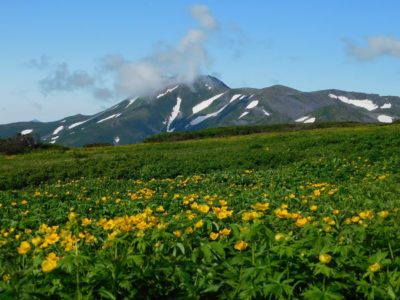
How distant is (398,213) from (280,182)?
27.5ft

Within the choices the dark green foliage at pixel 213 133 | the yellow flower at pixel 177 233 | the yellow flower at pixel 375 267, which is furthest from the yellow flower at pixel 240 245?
the dark green foliage at pixel 213 133

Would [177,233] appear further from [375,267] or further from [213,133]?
[213,133]

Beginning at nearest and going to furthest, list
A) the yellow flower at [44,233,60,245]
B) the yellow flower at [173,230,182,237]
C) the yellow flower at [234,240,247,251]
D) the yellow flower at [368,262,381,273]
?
the yellow flower at [368,262,381,273] < the yellow flower at [234,240,247,251] < the yellow flower at [44,233,60,245] < the yellow flower at [173,230,182,237]

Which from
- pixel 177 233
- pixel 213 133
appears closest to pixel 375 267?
pixel 177 233

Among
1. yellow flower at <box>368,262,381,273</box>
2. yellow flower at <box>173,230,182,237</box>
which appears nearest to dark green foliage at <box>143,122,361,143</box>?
yellow flower at <box>173,230,182,237</box>

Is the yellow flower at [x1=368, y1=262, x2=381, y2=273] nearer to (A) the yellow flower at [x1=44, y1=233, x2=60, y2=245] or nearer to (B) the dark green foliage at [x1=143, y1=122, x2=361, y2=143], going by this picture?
(A) the yellow flower at [x1=44, y1=233, x2=60, y2=245]

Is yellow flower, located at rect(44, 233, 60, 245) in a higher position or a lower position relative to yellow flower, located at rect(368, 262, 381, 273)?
higher

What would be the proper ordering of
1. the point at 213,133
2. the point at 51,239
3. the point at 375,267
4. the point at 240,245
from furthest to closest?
the point at 213,133
the point at 51,239
the point at 240,245
the point at 375,267

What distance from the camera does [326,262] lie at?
414 centimetres

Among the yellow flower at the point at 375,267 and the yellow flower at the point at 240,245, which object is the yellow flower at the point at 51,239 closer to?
the yellow flower at the point at 240,245

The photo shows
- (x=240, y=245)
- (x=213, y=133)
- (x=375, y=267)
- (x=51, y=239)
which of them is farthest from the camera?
(x=213, y=133)

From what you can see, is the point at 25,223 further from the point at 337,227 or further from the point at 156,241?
the point at 337,227

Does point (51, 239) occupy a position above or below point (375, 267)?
above

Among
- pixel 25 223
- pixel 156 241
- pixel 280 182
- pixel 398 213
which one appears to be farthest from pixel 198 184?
pixel 156 241
